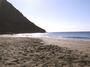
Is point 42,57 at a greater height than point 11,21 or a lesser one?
lesser

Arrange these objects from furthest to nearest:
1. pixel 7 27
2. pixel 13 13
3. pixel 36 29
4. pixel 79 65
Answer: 1. pixel 36 29
2. pixel 13 13
3. pixel 7 27
4. pixel 79 65

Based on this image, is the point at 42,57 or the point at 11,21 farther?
the point at 11,21

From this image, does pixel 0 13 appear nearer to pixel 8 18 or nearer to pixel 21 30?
pixel 8 18

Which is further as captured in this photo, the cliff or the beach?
the cliff

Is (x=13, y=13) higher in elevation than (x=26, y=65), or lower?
higher

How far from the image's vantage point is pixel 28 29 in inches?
4550

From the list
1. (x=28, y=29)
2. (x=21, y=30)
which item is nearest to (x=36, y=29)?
(x=28, y=29)

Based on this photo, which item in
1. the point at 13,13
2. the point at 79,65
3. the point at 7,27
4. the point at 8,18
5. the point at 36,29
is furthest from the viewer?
the point at 36,29

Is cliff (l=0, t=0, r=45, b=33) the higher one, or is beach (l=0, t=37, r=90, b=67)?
cliff (l=0, t=0, r=45, b=33)

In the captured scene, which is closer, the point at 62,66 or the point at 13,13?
the point at 62,66

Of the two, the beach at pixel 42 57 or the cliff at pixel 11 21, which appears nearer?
the beach at pixel 42 57

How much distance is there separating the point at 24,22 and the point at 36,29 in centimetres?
1775

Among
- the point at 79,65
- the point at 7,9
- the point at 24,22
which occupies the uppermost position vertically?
the point at 7,9

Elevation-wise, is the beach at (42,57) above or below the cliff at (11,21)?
below
